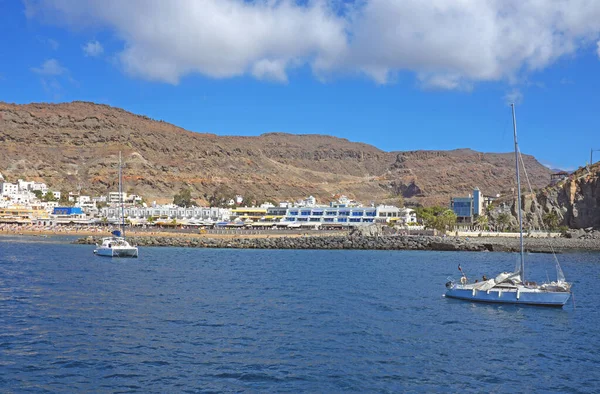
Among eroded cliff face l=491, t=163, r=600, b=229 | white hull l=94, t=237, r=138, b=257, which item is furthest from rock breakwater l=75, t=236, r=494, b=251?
eroded cliff face l=491, t=163, r=600, b=229

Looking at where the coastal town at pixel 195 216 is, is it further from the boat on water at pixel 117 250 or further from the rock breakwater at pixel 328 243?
the boat on water at pixel 117 250

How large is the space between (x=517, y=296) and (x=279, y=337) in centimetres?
1841

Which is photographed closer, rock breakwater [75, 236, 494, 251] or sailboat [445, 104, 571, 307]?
sailboat [445, 104, 571, 307]

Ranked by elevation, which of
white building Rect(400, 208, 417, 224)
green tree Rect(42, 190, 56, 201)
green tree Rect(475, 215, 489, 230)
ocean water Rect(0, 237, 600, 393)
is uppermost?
green tree Rect(42, 190, 56, 201)

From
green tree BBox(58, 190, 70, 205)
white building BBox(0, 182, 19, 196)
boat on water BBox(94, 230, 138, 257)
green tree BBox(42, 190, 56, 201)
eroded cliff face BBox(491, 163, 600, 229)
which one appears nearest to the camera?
boat on water BBox(94, 230, 138, 257)

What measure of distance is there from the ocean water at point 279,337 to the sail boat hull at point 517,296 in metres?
0.69

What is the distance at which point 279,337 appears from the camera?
2716 centimetres

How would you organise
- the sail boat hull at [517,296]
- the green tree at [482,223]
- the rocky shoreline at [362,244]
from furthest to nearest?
the green tree at [482,223] → the rocky shoreline at [362,244] → the sail boat hull at [517,296]

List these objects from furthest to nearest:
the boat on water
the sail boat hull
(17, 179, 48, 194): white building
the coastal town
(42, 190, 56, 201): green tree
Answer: (17, 179, 48, 194): white building → (42, 190, 56, 201): green tree → the coastal town → the boat on water → the sail boat hull

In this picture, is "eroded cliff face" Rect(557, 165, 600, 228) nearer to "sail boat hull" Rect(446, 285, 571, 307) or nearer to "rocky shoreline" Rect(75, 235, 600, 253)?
"rocky shoreline" Rect(75, 235, 600, 253)

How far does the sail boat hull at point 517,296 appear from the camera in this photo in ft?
123

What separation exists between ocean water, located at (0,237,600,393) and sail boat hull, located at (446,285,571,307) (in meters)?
0.69

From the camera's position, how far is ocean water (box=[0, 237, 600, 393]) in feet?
68.7

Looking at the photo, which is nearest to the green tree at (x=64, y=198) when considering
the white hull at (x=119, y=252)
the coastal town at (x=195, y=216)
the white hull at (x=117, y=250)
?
the coastal town at (x=195, y=216)
